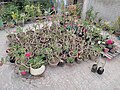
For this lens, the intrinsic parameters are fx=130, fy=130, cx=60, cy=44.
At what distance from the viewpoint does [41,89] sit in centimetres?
400

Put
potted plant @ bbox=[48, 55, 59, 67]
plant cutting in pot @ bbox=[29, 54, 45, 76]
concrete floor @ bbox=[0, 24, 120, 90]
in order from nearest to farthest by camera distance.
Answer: concrete floor @ bbox=[0, 24, 120, 90], plant cutting in pot @ bbox=[29, 54, 45, 76], potted plant @ bbox=[48, 55, 59, 67]

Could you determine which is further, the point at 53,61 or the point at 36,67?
the point at 53,61

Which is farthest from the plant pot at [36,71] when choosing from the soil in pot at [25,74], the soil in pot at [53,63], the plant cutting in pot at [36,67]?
the soil in pot at [53,63]

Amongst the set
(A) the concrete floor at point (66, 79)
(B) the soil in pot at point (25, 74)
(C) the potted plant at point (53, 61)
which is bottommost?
(A) the concrete floor at point (66, 79)

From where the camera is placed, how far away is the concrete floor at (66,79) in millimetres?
4105

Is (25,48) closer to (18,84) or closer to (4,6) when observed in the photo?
(18,84)

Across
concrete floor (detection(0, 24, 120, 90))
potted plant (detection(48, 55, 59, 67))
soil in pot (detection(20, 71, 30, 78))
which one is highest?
potted plant (detection(48, 55, 59, 67))

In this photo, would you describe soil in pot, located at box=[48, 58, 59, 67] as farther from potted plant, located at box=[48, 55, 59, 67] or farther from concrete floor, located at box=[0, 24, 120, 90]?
concrete floor, located at box=[0, 24, 120, 90]

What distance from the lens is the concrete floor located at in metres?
4.11

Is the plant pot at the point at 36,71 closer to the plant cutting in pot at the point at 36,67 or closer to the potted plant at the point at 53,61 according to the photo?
the plant cutting in pot at the point at 36,67

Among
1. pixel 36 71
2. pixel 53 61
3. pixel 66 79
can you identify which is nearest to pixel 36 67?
pixel 36 71

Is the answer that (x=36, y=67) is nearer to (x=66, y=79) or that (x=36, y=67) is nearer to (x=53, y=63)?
(x=53, y=63)

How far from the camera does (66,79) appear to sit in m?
4.42

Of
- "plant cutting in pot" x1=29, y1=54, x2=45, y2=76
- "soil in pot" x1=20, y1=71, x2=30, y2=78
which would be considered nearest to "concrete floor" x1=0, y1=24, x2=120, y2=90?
"soil in pot" x1=20, y1=71, x2=30, y2=78
